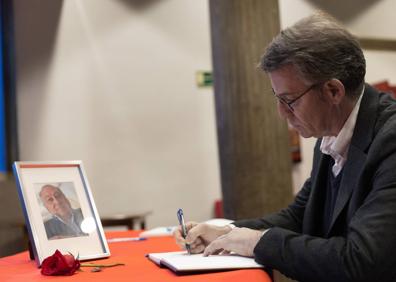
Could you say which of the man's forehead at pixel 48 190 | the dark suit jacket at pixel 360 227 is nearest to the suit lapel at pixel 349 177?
the dark suit jacket at pixel 360 227

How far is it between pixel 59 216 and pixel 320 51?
0.89 metres

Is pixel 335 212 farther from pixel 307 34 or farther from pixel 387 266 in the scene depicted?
pixel 307 34

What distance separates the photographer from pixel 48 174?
1.56 metres

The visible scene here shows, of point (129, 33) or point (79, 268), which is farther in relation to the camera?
point (129, 33)

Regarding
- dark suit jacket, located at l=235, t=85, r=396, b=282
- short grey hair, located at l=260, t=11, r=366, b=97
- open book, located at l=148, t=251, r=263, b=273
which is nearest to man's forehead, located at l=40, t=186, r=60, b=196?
open book, located at l=148, t=251, r=263, b=273

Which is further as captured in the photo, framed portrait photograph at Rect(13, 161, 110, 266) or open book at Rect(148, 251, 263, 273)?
framed portrait photograph at Rect(13, 161, 110, 266)

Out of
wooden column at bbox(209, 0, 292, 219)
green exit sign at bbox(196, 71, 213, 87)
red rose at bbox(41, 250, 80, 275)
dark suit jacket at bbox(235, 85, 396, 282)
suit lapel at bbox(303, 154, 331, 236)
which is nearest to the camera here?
dark suit jacket at bbox(235, 85, 396, 282)

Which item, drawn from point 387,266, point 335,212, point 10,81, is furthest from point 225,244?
point 10,81

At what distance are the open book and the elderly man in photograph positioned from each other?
0.27 meters

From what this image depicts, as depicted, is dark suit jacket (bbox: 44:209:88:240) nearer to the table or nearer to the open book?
the table

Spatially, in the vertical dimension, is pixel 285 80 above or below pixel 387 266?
above

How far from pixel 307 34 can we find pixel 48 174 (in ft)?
2.85

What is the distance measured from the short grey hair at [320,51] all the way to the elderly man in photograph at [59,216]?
75cm

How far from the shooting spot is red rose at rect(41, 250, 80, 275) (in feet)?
4.20
